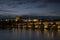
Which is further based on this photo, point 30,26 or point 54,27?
point 30,26

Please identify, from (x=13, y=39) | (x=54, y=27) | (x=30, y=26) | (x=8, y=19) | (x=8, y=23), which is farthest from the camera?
(x=8, y=19)

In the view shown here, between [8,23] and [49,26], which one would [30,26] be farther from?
[8,23]

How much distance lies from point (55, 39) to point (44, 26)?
543 inches

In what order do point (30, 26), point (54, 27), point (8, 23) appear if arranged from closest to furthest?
1. point (54, 27)
2. point (30, 26)
3. point (8, 23)

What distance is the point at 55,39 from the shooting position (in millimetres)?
19922

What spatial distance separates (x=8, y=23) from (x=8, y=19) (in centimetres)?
380

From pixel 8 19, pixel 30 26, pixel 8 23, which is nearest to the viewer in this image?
pixel 30 26

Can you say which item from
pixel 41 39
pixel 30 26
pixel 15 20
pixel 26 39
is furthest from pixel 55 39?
pixel 15 20

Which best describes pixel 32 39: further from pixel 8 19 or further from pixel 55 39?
pixel 8 19

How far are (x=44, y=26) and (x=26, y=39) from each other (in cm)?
1418

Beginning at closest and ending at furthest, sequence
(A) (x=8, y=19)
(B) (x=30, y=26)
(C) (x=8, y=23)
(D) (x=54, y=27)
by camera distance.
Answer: (D) (x=54, y=27) → (B) (x=30, y=26) → (C) (x=8, y=23) → (A) (x=8, y=19)

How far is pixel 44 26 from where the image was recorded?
111 feet

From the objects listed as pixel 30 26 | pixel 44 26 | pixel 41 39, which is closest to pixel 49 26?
pixel 44 26

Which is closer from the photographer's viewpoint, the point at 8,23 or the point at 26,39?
the point at 26,39
